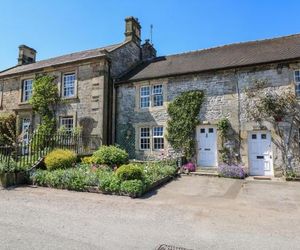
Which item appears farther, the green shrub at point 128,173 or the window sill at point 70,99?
the window sill at point 70,99

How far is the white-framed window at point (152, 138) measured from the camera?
16.2 m

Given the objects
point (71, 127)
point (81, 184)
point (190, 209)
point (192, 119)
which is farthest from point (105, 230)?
point (71, 127)

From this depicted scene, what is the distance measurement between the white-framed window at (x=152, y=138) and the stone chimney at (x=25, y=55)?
15675mm

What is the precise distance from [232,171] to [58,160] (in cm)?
842

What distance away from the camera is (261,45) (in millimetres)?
16578

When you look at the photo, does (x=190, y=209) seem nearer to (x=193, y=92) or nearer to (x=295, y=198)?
(x=295, y=198)

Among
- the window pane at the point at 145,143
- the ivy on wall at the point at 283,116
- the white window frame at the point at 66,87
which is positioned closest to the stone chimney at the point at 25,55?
the white window frame at the point at 66,87

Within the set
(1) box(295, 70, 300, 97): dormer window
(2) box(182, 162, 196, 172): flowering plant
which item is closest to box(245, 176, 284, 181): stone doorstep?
(2) box(182, 162, 196, 172): flowering plant

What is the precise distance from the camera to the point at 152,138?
16.4 m

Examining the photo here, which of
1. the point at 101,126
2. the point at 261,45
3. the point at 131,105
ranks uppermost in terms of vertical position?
the point at 261,45

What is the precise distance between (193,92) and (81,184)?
859 cm

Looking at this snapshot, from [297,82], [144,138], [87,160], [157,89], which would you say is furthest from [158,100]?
[297,82]

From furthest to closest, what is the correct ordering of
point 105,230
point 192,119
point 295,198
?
point 192,119 → point 295,198 → point 105,230

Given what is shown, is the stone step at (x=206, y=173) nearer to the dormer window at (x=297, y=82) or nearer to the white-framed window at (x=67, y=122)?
the dormer window at (x=297, y=82)
